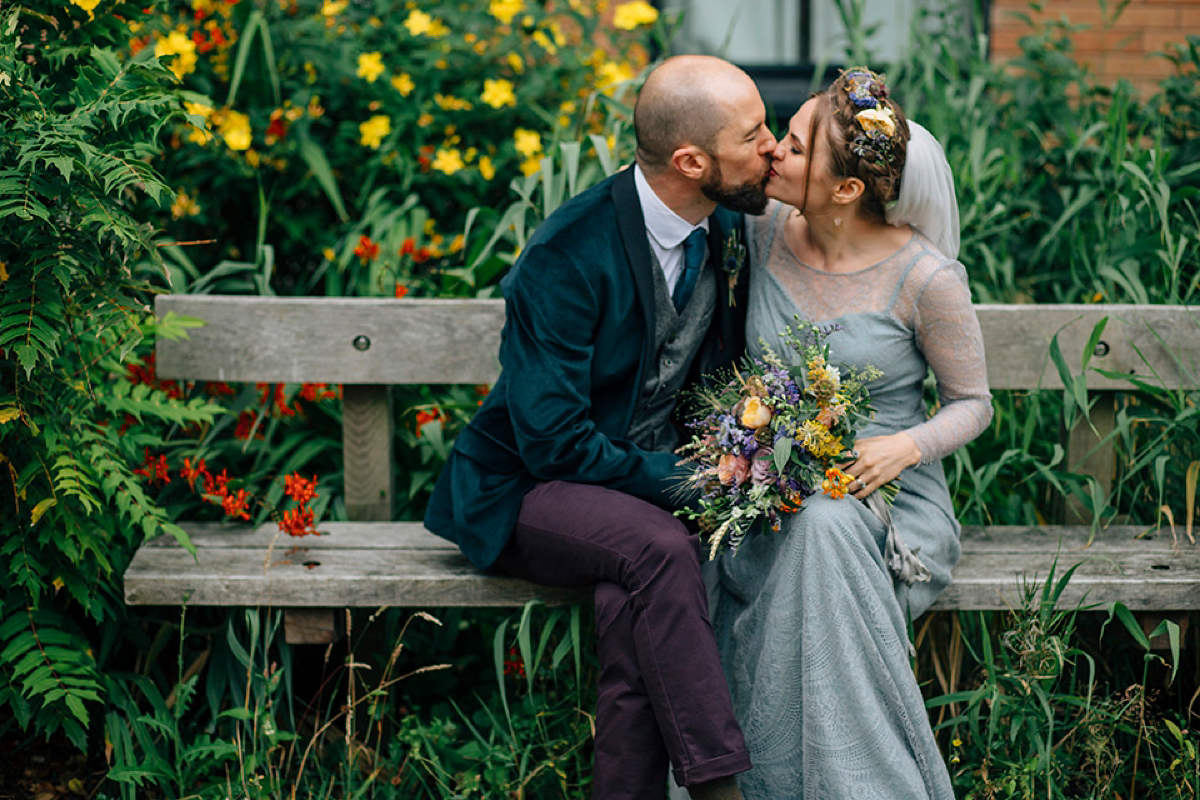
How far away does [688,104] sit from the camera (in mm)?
2529

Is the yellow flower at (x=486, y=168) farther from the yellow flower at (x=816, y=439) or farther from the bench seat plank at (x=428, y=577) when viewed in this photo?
the yellow flower at (x=816, y=439)

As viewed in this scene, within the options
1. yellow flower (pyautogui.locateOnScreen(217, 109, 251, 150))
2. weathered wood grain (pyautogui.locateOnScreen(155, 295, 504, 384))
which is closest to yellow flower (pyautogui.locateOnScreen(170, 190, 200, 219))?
yellow flower (pyautogui.locateOnScreen(217, 109, 251, 150))

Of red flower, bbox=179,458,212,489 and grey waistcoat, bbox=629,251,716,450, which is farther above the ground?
grey waistcoat, bbox=629,251,716,450

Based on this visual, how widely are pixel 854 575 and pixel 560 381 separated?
0.73 metres

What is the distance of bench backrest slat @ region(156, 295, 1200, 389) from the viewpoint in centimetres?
297

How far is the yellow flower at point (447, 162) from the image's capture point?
11.5ft

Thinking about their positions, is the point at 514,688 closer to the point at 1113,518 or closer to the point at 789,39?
the point at 1113,518

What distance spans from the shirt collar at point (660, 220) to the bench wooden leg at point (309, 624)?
115 cm

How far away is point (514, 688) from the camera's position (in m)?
3.01

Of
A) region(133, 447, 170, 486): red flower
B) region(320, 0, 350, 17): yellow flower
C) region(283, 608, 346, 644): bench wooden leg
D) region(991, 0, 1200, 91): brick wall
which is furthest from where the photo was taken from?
region(991, 0, 1200, 91): brick wall

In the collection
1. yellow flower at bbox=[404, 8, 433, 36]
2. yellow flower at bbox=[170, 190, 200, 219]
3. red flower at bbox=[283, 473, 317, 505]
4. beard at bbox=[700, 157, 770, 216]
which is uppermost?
yellow flower at bbox=[404, 8, 433, 36]

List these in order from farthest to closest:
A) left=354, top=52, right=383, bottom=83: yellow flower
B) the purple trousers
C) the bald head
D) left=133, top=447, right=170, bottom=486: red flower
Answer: left=354, top=52, right=383, bottom=83: yellow flower < left=133, top=447, right=170, bottom=486: red flower < the bald head < the purple trousers

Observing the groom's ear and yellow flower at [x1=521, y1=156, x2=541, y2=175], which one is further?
yellow flower at [x1=521, y1=156, x2=541, y2=175]

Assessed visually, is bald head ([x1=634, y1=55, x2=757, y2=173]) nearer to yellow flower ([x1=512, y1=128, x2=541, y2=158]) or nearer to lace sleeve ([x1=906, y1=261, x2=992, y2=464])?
lace sleeve ([x1=906, y1=261, x2=992, y2=464])
